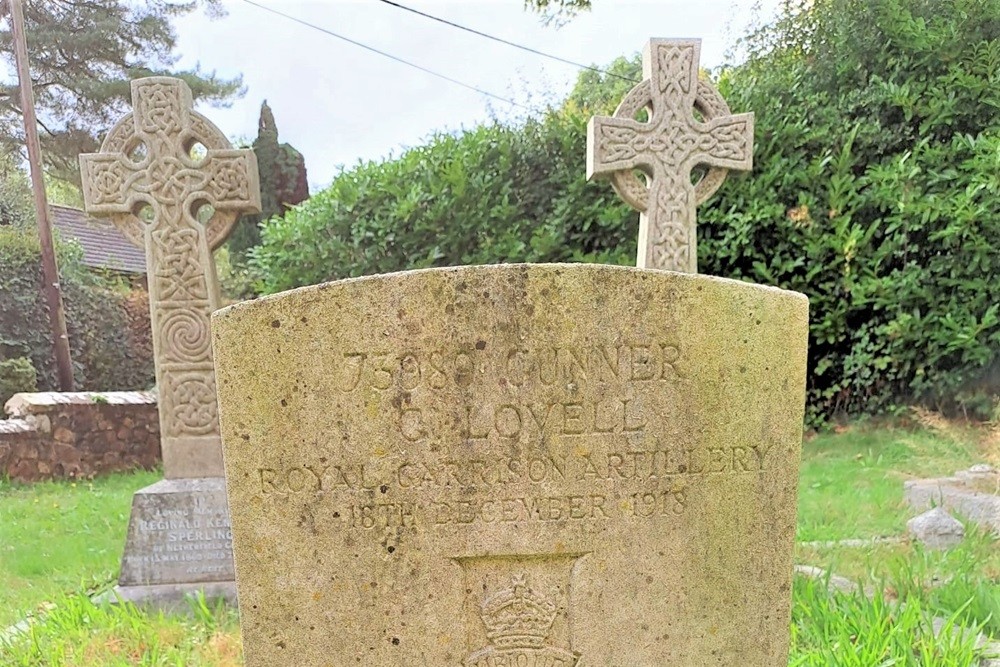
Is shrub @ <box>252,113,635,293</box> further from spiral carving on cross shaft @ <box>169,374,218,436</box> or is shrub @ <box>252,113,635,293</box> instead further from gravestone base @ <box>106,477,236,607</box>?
gravestone base @ <box>106,477,236,607</box>

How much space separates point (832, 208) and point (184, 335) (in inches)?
194

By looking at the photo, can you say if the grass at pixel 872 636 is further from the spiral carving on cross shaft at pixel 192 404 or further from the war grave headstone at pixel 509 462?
the spiral carving on cross shaft at pixel 192 404

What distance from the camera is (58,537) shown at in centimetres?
492

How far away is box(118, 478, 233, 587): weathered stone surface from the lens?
11.2 ft

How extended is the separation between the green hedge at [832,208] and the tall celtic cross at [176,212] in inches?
109

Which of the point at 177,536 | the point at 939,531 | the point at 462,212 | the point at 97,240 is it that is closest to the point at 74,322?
the point at 97,240

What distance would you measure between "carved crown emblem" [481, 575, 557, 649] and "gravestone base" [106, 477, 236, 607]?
2.29 meters

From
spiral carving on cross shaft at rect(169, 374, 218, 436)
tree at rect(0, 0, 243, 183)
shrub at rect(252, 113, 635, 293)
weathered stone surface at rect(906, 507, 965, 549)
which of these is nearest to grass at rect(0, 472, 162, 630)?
spiral carving on cross shaft at rect(169, 374, 218, 436)

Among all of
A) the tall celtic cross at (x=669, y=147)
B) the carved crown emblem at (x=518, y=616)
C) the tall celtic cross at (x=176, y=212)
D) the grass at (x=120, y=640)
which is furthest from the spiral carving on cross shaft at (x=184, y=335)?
the carved crown emblem at (x=518, y=616)

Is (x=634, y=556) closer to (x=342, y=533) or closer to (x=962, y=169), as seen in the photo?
(x=342, y=533)

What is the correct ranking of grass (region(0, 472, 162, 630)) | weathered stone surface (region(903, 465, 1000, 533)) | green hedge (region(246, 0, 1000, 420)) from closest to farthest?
weathered stone surface (region(903, 465, 1000, 533)) < grass (region(0, 472, 162, 630)) < green hedge (region(246, 0, 1000, 420))

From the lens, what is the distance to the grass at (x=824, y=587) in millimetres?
2297

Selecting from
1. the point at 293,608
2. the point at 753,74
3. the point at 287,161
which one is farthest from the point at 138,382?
the point at 293,608

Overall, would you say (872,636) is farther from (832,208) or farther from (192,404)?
(832,208)
